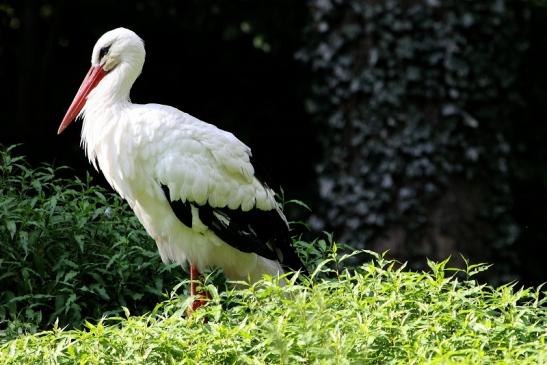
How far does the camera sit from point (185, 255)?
5652 millimetres

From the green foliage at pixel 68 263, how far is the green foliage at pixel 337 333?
92cm

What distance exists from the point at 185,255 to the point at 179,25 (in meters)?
4.27

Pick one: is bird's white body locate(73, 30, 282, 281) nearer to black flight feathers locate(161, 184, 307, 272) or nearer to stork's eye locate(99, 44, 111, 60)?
black flight feathers locate(161, 184, 307, 272)

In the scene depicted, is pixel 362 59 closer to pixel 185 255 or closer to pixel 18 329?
pixel 185 255

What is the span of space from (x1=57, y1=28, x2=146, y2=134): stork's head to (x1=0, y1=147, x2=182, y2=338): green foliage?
40cm

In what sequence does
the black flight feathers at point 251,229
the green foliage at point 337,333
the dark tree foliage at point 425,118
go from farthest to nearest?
the dark tree foliage at point 425,118 → the black flight feathers at point 251,229 → the green foliage at point 337,333

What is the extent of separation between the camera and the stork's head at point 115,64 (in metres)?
5.85

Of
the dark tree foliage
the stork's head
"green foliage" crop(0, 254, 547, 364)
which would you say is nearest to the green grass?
"green foliage" crop(0, 254, 547, 364)

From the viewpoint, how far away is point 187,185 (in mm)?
5473

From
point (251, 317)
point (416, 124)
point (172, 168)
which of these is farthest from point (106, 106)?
point (416, 124)

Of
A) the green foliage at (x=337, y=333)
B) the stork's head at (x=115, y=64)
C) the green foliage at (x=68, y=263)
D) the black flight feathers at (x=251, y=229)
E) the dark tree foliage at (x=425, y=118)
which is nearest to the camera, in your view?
the green foliage at (x=337, y=333)

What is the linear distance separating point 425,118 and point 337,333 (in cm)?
424

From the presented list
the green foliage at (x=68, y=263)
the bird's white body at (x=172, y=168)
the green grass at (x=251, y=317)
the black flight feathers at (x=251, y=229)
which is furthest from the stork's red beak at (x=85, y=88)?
the black flight feathers at (x=251, y=229)

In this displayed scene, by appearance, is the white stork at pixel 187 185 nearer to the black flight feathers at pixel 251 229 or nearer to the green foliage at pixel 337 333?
the black flight feathers at pixel 251 229
